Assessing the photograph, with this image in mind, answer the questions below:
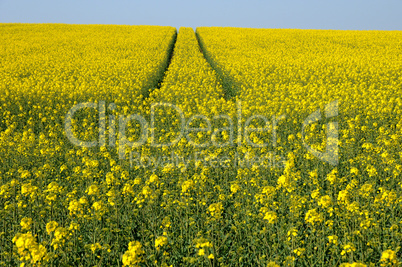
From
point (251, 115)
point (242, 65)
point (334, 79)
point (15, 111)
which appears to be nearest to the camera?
point (251, 115)

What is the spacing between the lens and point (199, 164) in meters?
7.23

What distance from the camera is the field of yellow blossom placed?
4320mm

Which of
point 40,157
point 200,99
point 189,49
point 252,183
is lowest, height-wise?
point 252,183

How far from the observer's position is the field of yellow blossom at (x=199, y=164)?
170 inches

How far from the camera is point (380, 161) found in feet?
23.7

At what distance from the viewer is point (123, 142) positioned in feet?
29.2

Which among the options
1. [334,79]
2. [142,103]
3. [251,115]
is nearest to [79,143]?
[142,103]

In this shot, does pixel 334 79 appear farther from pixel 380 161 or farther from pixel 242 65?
→ pixel 380 161

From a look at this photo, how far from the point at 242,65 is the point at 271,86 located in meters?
6.08

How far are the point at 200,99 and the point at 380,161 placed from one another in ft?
27.5

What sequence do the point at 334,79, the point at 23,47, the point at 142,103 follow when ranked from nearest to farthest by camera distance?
the point at 142,103, the point at 334,79, the point at 23,47

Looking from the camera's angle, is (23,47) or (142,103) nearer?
(142,103)

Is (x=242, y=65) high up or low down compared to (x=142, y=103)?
up

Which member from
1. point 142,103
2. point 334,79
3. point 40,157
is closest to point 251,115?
point 142,103
